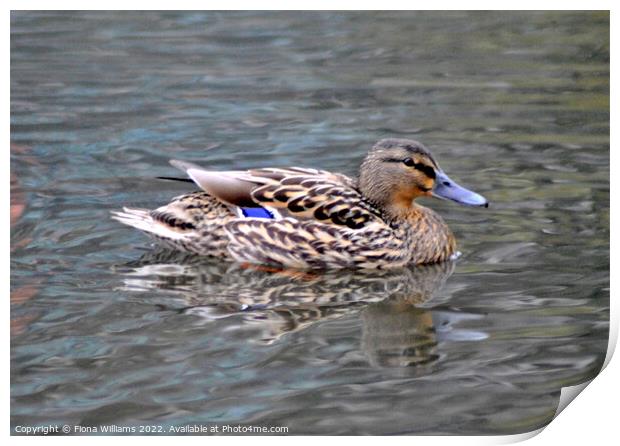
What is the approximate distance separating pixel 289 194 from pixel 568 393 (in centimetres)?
266

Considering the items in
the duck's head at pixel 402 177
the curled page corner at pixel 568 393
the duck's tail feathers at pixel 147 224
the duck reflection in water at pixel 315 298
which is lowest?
the curled page corner at pixel 568 393

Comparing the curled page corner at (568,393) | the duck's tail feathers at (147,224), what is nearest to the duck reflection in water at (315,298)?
the duck's tail feathers at (147,224)

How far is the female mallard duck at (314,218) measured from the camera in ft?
28.5

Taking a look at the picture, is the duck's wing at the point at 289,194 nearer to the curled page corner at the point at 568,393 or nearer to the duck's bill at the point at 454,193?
the duck's bill at the point at 454,193

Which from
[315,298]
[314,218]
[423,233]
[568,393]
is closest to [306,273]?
[314,218]

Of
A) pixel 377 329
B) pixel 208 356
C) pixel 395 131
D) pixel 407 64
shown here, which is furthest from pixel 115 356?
pixel 395 131

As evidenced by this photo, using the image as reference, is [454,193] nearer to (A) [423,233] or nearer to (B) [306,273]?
(A) [423,233]

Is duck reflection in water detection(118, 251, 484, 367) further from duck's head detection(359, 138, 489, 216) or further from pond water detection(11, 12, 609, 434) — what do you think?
duck's head detection(359, 138, 489, 216)

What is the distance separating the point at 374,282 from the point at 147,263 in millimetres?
1364

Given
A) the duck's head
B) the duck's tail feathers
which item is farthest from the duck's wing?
the duck's tail feathers

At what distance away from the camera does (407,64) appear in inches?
339

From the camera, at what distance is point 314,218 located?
875 cm

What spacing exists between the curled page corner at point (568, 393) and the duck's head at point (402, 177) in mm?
2145

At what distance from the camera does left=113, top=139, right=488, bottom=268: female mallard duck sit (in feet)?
28.5
